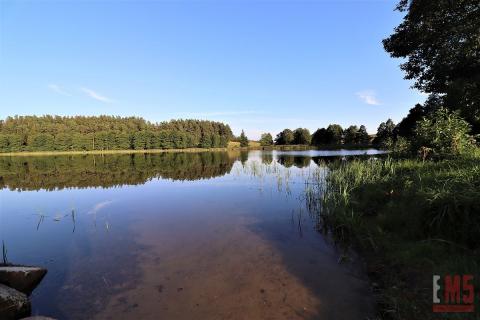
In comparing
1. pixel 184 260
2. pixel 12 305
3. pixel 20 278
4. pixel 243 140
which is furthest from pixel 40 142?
pixel 12 305

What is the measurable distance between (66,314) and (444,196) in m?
8.76

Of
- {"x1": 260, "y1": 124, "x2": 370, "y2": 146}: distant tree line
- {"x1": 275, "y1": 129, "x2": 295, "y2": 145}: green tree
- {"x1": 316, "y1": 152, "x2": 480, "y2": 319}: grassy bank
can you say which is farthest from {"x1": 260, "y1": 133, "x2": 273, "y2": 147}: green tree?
{"x1": 316, "y1": 152, "x2": 480, "y2": 319}: grassy bank

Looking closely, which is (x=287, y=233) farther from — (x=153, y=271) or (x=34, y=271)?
(x=34, y=271)

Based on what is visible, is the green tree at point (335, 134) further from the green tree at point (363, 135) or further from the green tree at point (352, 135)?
the green tree at point (363, 135)

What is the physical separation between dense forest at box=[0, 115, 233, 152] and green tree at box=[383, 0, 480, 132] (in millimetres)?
103165

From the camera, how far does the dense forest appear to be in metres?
96.9

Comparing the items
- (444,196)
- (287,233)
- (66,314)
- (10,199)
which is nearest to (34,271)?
(66,314)

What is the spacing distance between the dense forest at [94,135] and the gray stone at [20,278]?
106985 mm

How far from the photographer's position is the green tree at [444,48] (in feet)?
43.9

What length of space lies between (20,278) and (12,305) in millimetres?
1312

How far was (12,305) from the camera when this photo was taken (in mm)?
5125

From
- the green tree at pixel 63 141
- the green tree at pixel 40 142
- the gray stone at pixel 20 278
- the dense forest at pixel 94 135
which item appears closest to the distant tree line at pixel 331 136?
the dense forest at pixel 94 135

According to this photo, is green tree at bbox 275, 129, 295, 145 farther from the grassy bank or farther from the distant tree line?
the grassy bank

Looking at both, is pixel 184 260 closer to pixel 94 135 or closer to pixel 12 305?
pixel 12 305
